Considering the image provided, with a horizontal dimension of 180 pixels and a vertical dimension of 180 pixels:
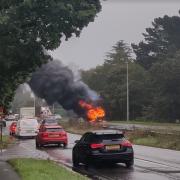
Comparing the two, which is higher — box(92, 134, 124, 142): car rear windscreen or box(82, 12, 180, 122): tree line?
box(82, 12, 180, 122): tree line

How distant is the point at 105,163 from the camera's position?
2320 cm

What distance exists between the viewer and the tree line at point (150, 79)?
91.7m

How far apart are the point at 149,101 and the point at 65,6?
3322 inches

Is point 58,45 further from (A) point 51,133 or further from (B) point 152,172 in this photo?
(A) point 51,133

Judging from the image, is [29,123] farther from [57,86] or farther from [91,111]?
[91,111]

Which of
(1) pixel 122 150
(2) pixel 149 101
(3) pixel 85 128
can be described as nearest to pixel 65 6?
(1) pixel 122 150

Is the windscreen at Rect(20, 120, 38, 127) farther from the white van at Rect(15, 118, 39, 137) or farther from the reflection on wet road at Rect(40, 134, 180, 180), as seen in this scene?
the reflection on wet road at Rect(40, 134, 180, 180)

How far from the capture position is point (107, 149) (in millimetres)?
22000

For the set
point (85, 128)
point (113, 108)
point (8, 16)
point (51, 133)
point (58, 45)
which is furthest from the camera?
point (113, 108)

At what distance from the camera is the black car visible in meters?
21.9

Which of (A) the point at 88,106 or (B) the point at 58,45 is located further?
(A) the point at 88,106

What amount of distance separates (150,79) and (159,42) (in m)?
13.9

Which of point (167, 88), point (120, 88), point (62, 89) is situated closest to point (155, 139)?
point (62, 89)

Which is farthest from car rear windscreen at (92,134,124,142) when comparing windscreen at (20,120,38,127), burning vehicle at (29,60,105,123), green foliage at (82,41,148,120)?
green foliage at (82,41,148,120)
